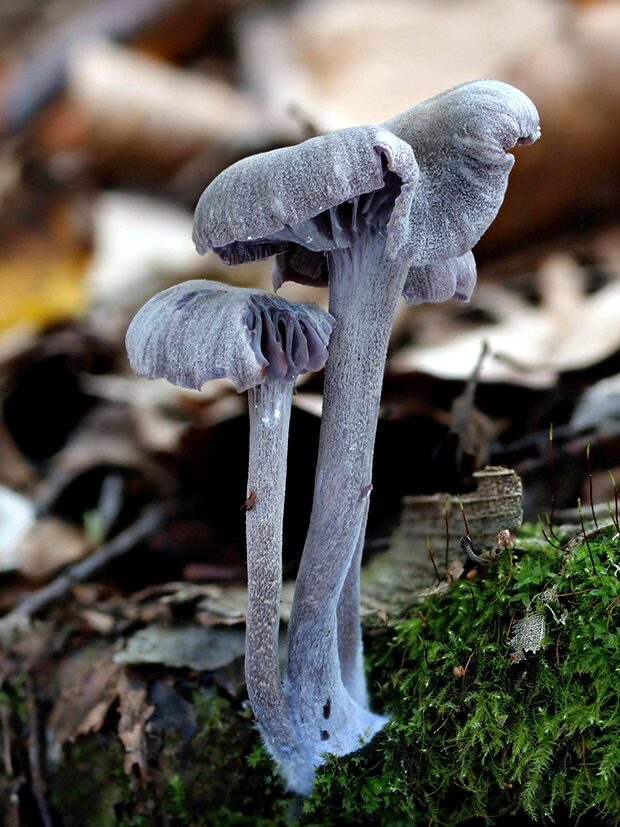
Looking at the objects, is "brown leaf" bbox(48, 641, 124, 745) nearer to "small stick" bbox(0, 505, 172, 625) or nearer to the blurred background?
the blurred background

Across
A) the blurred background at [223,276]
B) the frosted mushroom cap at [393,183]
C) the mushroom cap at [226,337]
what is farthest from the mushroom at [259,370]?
the blurred background at [223,276]

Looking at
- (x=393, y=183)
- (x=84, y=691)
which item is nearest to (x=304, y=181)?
(x=393, y=183)

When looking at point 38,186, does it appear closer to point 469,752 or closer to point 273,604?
point 273,604

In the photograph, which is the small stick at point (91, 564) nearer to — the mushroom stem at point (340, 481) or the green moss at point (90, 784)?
the green moss at point (90, 784)

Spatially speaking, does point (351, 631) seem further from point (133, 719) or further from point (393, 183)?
point (393, 183)

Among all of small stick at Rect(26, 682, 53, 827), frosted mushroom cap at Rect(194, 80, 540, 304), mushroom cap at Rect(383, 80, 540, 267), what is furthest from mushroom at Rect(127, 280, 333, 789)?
small stick at Rect(26, 682, 53, 827)
